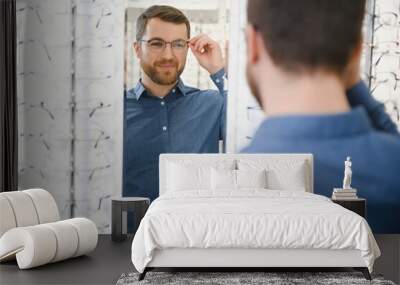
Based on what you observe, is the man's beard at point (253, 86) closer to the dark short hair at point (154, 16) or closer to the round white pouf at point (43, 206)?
the dark short hair at point (154, 16)

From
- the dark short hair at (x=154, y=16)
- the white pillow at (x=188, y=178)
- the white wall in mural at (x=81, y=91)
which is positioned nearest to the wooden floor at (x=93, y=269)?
the white pillow at (x=188, y=178)

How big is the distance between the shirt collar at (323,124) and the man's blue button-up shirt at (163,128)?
0.75 metres

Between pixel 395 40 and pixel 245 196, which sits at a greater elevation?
pixel 395 40

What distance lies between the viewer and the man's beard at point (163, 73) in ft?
21.2

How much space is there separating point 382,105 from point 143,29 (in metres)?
2.25

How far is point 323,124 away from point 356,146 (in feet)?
1.88

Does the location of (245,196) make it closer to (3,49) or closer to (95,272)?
(95,272)

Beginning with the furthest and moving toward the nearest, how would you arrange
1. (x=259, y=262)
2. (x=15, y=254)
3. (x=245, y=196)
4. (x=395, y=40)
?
(x=395, y=40), (x=245, y=196), (x=15, y=254), (x=259, y=262)

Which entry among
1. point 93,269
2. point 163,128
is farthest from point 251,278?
point 163,128

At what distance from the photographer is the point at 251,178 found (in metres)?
5.91

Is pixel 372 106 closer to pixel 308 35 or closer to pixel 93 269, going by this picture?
pixel 308 35

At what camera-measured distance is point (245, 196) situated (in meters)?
5.29

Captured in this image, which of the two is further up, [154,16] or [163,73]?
[154,16]

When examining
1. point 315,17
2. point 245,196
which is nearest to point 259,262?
point 245,196
